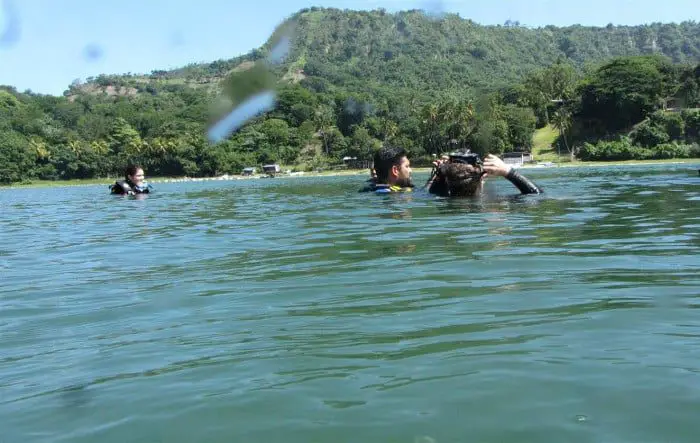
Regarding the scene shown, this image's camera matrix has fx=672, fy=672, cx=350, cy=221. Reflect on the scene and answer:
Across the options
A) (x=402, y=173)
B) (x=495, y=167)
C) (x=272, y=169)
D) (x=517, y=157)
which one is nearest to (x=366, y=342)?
(x=495, y=167)

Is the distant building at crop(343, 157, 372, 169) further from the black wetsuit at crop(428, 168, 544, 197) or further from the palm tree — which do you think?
the black wetsuit at crop(428, 168, 544, 197)

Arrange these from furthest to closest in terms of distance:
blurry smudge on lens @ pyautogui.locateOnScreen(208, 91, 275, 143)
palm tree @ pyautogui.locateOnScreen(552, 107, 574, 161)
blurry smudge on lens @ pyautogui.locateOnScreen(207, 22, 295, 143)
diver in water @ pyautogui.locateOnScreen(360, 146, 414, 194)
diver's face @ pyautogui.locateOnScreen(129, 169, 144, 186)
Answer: palm tree @ pyautogui.locateOnScreen(552, 107, 574, 161) → diver's face @ pyautogui.locateOnScreen(129, 169, 144, 186) → diver in water @ pyautogui.locateOnScreen(360, 146, 414, 194) → blurry smudge on lens @ pyautogui.locateOnScreen(207, 22, 295, 143) → blurry smudge on lens @ pyautogui.locateOnScreen(208, 91, 275, 143)

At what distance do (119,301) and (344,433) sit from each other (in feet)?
12.1

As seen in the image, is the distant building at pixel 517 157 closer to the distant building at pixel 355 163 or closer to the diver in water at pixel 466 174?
the distant building at pixel 355 163

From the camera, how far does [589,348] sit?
393 centimetres

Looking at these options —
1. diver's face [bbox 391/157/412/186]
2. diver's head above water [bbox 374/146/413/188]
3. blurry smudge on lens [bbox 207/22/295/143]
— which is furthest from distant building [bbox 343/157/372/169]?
blurry smudge on lens [bbox 207/22/295/143]

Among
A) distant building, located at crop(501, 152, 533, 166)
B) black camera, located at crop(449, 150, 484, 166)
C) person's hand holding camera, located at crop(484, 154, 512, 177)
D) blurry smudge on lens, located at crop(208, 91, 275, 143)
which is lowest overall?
distant building, located at crop(501, 152, 533, 166)

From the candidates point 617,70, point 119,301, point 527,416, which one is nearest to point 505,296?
point 527,416

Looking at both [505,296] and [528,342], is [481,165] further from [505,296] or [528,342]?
[528,342]

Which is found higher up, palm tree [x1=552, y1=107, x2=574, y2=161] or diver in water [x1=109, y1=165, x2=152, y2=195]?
palm tree [x1=552, y1=107, x2=574, y2=161]

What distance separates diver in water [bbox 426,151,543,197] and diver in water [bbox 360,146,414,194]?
1012mm

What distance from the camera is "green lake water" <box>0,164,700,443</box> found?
3.09 metres

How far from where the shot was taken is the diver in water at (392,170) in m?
17.2

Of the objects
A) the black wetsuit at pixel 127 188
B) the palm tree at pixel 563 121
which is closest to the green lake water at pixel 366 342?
the black wetsuit at pixel 127 188
